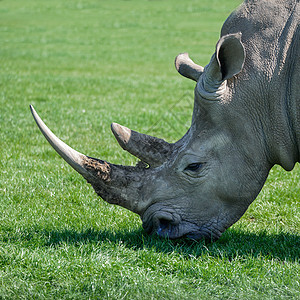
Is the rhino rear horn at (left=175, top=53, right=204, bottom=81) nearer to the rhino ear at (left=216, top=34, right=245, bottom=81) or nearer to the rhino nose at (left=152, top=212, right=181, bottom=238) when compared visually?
the rhino ear at (left=216, top=34, right=245, bottom=81)

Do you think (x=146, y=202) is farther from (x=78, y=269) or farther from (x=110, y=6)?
(x=110, y=6)

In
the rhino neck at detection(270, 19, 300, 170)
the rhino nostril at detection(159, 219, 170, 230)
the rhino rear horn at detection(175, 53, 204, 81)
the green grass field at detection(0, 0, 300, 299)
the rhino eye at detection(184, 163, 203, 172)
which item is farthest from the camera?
the rhino rear horn at detection(175, 53, 204, 81)

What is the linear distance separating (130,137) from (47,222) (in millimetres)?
1286

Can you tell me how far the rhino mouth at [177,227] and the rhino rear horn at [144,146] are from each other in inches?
17.1

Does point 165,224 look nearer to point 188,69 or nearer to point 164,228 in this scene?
point 164,228

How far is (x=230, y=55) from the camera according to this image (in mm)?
4336

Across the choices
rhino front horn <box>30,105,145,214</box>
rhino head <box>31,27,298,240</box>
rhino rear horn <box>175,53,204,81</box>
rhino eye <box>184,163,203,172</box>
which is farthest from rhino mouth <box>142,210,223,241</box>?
rhino rear horn <box>175,53,204,81</box>

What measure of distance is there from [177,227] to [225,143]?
30.9 inches

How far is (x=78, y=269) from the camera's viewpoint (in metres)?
4.28

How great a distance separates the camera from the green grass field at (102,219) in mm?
4102

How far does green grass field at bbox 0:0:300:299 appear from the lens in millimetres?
4102

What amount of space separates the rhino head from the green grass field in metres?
0.26

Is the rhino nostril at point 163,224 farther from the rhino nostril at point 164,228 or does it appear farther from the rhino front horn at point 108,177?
the rhino front horn at point 108,177

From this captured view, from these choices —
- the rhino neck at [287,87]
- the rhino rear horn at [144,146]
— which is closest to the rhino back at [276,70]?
the rhino neck at [287,87]
